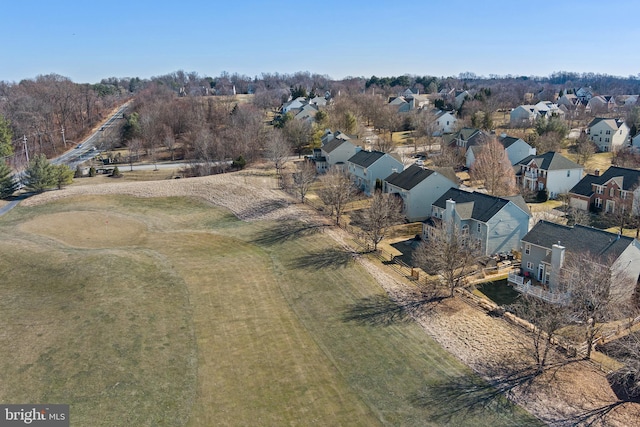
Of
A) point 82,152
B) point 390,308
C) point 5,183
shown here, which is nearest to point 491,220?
point 390,308

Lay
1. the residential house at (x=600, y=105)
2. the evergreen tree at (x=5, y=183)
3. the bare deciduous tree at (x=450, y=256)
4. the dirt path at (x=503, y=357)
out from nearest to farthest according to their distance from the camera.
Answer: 1. the dirt path at (x=503, y=357)
2. the bare deciduous tree at (x=450, y=256)
3. the evergreen tree at (x=5, y=183)
4. the residential house at (x=600, y=105)

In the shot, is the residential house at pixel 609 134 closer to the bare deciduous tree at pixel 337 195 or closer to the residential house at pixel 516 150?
the residential house at pixel 516 150

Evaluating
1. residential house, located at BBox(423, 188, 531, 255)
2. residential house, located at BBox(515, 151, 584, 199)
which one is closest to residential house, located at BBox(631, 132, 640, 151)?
residential house, located at BBox(515, 151, 584, 199)

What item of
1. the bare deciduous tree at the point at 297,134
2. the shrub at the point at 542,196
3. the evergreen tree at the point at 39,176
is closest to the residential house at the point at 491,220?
the shrub at the point at 542,196

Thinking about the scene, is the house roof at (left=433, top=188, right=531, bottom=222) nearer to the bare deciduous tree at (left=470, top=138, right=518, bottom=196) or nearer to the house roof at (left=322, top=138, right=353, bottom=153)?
the bare deciduous tree at (left=470, top=138, right=518, bottom=196)

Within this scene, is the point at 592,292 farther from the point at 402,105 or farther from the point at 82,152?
the point at 402,105
